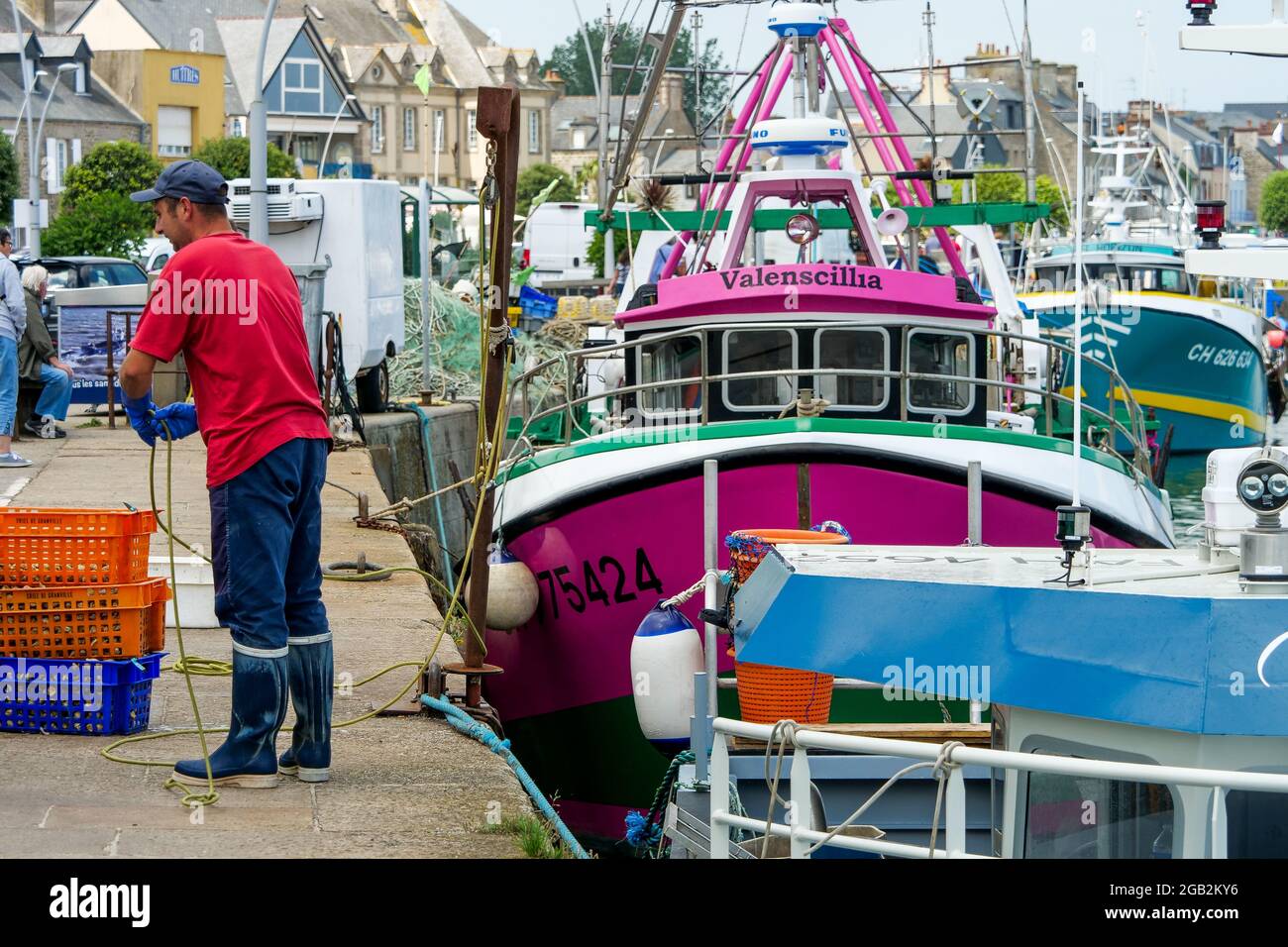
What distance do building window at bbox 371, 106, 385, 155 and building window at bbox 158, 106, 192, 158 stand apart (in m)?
15.7

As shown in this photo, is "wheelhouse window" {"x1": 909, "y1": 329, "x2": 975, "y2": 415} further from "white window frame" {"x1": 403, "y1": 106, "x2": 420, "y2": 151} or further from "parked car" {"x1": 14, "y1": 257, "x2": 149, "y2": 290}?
"white window frame" {"x1": 403, "y1": 106, "x2": 420, "y2": 151}

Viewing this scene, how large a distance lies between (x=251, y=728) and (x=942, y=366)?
232 inches

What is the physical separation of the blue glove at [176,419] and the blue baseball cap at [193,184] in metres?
0.66

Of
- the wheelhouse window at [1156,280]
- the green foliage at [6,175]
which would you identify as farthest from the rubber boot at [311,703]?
the green foliage at [6,175]

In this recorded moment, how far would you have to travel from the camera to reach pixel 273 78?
76938mm

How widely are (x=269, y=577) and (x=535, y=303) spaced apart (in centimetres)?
2757

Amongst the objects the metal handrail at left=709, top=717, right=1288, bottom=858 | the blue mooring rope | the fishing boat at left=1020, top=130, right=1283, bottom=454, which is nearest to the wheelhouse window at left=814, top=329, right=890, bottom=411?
the blue mooring rope

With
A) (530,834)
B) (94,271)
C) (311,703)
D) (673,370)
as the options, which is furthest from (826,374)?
(94,271)

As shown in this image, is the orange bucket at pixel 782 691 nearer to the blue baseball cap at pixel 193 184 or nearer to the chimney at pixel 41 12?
the blue baseball cap at pixel 193 184

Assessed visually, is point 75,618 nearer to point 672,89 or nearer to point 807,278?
point 807,278

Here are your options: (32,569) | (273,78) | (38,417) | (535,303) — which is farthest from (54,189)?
(32,569)

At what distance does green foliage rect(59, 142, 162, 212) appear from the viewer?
2222 inches

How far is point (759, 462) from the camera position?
9.38 metres
